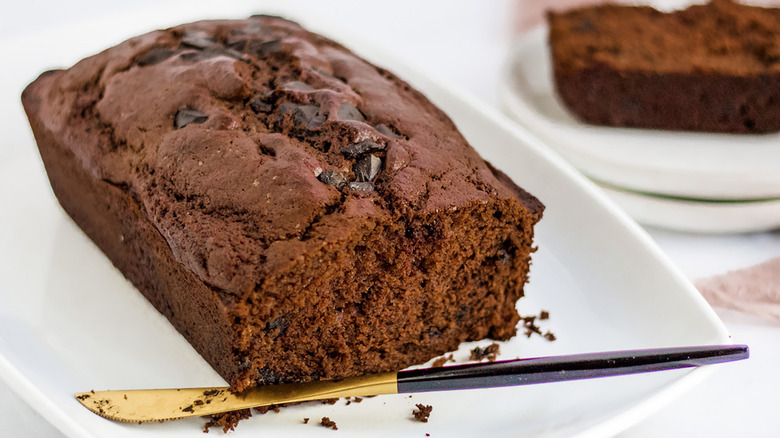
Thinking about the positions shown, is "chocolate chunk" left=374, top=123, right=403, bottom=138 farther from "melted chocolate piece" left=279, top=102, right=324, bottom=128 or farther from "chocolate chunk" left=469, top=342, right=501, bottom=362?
"chocolate chunk" left=469, top=342, right=501, bottom=362

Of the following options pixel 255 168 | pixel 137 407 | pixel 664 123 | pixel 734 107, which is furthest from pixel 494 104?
pixel 137 407

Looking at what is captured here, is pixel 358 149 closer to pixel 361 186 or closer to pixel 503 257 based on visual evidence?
pixel 361 186

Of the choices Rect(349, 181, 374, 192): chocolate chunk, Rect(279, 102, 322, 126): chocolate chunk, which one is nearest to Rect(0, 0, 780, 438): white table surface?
Rect(349, 181, 374, 192): chocolate chunk

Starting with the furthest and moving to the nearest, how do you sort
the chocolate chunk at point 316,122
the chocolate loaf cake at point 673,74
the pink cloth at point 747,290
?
the chocolate loaf cake at point 673,74 → the pink cloth at point 747,290 → the chocolate chunk at point 316,122

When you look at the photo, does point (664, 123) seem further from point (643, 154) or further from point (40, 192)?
point (40, 192)

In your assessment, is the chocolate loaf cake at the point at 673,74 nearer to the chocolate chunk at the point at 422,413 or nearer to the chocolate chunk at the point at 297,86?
the chocolate chunk at the point at 297,86

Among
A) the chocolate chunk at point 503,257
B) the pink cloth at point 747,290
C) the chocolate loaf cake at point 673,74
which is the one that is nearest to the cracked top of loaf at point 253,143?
the chocolate chunk at point 503,257
